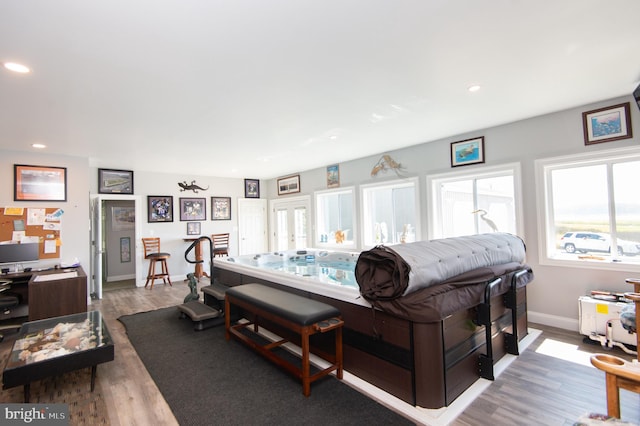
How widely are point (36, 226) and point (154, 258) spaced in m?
1.89

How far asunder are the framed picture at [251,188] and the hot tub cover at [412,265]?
608cm

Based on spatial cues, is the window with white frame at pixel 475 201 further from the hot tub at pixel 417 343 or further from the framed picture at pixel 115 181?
the framed picture at pixel 115 181

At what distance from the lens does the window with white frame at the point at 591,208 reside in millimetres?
3127

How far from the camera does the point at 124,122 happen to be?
342cm

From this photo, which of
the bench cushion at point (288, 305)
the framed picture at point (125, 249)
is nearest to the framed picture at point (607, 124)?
the bench cushion at point (288, 305)

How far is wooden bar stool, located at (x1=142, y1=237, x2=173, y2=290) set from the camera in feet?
19.9

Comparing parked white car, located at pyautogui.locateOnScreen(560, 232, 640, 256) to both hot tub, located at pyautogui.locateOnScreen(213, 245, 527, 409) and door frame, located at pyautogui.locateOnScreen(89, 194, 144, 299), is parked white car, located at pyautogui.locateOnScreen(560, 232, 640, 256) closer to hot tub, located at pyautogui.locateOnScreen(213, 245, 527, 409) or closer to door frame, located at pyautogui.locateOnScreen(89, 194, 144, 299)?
hot tub, located at pyautogui.locateOnScreen(213, 245, 527, 409)

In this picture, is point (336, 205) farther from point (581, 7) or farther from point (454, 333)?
point (581, 7)

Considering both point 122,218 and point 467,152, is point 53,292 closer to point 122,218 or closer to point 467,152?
point 122,218

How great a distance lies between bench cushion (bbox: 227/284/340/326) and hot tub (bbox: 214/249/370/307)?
0.63 ft

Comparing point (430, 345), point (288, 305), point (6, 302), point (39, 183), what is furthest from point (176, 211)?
point (430, 345)

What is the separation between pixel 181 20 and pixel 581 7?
2.35 m

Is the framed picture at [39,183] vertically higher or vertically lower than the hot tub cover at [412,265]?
higher

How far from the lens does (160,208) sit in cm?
657
